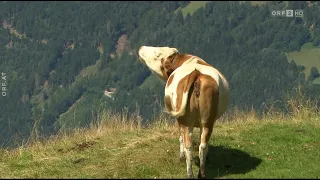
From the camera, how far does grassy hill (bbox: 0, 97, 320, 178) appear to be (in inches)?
650

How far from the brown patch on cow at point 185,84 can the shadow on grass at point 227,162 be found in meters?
2.08

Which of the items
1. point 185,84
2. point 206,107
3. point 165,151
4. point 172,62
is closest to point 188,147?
point 206,107

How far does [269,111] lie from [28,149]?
899 cm

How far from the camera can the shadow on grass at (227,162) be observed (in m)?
16.5

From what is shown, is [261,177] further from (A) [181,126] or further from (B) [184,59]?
(B) [184,59]

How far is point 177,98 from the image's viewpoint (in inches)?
606

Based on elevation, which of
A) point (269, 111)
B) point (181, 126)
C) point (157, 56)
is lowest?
point (269, 111)

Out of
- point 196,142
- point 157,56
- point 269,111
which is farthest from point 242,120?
point 157,56

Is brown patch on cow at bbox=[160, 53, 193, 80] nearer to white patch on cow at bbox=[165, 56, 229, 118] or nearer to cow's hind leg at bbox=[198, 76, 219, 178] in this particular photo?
white patch on cow at bbox=[165, 56, 229, 118]

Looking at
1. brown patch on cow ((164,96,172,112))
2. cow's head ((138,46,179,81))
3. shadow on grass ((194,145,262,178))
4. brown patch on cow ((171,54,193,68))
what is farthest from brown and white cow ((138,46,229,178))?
cow's head ((138,46,179,81))

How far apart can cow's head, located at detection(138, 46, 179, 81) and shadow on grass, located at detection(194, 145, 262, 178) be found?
8.30 feet

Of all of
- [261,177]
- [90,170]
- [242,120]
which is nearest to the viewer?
[261,177]

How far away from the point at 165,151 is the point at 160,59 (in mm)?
2579

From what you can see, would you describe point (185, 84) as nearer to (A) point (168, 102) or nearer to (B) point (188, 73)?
(B) point (188, 73)
